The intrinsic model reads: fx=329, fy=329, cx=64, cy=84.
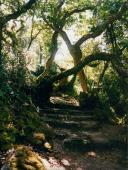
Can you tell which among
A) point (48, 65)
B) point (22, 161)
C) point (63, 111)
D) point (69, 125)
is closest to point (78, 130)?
point (69, 125)

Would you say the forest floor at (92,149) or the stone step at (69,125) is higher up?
the stone step at (69,125)

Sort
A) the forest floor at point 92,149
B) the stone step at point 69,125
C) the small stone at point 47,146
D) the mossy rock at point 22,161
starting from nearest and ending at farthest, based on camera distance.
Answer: the mossy rock at point 22,161
the small stone at point 47,146
the forest floor at point 92,149
the stone step at point 69,125

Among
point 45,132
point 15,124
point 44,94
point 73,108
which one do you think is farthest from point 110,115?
point 15,124

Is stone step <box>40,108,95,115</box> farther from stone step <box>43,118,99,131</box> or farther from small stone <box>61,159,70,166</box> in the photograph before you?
small stone <box>61,159,70,166</box>

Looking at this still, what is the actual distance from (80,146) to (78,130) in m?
2.62

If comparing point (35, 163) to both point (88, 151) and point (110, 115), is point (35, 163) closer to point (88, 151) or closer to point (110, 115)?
point (88, 151)

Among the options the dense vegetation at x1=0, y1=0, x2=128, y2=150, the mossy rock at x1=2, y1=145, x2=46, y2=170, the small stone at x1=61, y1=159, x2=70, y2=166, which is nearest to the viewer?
the mossy rock at x1=2, y1=145, x2=46, y2=170

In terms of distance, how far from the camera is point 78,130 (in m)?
15.7

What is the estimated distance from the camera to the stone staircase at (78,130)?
13.3 metres

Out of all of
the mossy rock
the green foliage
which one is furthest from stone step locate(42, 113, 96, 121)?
the mossy rock

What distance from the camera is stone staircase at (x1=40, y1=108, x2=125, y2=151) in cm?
1326

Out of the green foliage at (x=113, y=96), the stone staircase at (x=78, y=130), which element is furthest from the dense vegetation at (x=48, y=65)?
the stone staircase at (x=78, y=130)

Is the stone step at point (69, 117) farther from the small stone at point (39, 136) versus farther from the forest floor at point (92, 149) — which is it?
the small stone at point (39, 136)

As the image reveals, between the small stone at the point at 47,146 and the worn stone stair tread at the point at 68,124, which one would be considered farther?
the worn stone stair tread at the point at 68,124
